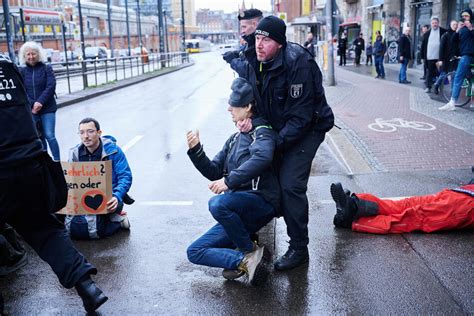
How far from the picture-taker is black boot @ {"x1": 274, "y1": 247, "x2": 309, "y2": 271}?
4.09 m

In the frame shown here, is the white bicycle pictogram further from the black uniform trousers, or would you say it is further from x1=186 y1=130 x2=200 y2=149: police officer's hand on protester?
x1=186 y1=130 x2=200 y2=149: police officer's hand on protester

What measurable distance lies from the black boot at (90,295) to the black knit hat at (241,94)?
1.56 m

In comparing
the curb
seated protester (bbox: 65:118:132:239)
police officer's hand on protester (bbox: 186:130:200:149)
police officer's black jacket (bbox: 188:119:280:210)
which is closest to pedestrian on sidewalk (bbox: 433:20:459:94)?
seated protester (bbox: 65:118:132:239)

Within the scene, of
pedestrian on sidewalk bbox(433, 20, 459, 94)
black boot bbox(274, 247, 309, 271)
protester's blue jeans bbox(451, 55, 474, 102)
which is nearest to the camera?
black boot bbox(274, 247, 309, 271)

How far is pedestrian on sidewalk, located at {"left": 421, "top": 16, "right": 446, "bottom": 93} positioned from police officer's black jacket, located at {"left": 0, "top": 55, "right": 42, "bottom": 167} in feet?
43.1

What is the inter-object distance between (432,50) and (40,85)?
35.3ft

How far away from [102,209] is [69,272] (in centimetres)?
147

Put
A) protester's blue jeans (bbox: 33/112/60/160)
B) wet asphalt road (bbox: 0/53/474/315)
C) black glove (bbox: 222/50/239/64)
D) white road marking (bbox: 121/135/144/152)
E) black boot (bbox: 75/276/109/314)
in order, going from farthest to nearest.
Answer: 1. white road marking (bbox: 121/135/144/152)
2. protester's blue jeans (bbox: 33/112/60/160)
3. black glove (bbox: 222/50/239/64)
4. wet asphalt road (bbox: 0/53/474/315)
5. black boot (bbox: 75/276/109/314)

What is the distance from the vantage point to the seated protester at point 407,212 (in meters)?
4.63

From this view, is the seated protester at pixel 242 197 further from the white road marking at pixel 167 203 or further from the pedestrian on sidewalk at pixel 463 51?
the pedestrian on sidewalk at pixel 463 51

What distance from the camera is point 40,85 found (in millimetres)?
7477

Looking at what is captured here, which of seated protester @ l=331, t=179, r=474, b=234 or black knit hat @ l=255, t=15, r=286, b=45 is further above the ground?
black knit hat @ l=255, t=15, r=286, b=45

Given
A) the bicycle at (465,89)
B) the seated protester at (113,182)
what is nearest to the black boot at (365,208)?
the seated protester at (113,182)

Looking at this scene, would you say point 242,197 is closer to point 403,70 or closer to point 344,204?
point 344,204
